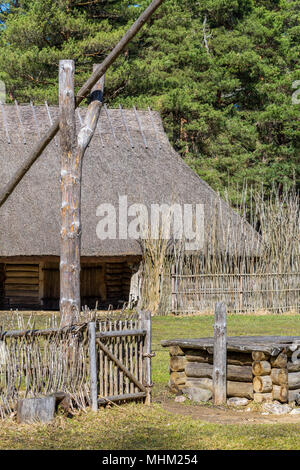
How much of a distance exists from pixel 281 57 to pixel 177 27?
4213 millimetres

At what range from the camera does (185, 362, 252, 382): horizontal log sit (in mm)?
7504

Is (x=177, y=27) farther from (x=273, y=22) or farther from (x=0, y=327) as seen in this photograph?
(x=0, y=327)

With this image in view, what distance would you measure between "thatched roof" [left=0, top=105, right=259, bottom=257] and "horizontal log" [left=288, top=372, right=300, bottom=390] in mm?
9348

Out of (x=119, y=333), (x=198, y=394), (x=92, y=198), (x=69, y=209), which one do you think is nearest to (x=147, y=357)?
(x=119, y=333)

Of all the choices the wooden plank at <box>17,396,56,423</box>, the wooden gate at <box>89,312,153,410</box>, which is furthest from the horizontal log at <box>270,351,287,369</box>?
the wooden plank at <box>17,396,56,423</box>

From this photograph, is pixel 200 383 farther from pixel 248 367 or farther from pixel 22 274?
pixel 22 274

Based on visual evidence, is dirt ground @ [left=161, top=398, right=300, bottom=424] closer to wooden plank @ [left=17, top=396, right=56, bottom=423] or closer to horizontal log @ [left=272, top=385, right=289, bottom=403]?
horizontal log @ [left=272, top=385, right=289, bottom=403]

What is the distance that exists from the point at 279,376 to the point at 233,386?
0.55 m

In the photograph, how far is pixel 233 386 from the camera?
7613 mm

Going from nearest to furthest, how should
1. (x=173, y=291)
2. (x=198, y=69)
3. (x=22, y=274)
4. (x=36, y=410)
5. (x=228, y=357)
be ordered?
(x=36, y=410)
(x=228, y=357)
(x=173, y=291)
(x=22, y=274)
(x=198, y=69)

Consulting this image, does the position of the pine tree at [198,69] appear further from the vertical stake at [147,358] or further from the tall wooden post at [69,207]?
the vertical stake at [147,358]

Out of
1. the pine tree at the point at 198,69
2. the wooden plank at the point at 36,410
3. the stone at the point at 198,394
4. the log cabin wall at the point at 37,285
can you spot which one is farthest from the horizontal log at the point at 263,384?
the pine tree at the point at 198,69
